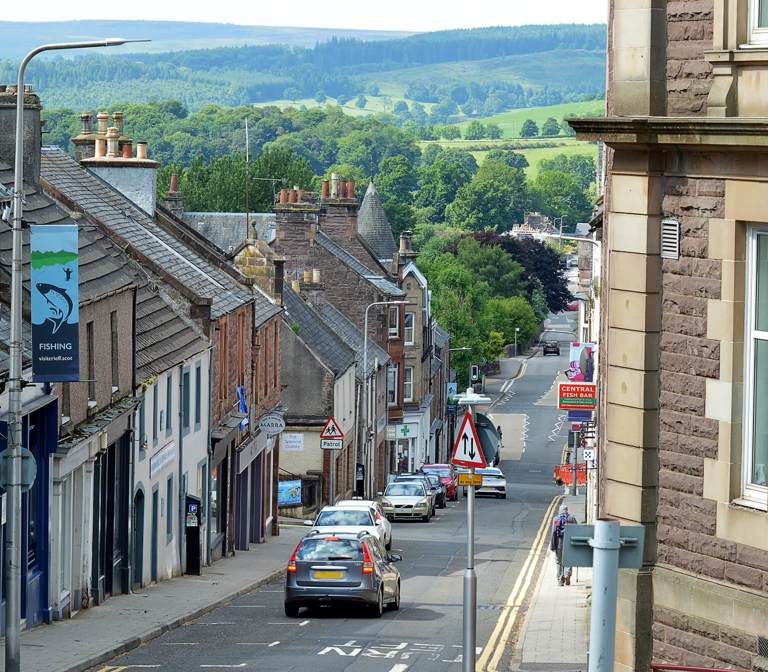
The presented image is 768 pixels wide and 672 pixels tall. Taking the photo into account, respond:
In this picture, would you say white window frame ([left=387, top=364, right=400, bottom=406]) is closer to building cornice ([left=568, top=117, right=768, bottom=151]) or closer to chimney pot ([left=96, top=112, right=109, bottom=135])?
chimney pot ([left=96, top=112, right=109, bottom=135])

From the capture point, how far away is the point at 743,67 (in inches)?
515

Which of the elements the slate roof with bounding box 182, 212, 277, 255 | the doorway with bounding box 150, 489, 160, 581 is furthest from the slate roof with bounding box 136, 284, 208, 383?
the slate roof with bounding box 182, 212, 277, 255

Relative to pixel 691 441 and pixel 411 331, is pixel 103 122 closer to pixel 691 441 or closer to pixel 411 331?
pixel 691 441

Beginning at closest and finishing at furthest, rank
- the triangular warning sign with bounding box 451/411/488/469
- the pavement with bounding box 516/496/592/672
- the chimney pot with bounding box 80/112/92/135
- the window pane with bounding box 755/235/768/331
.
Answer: the window pane with bounding box 755/235/768/331 → the triangular warning sign with bounding box 451/411/488/469 → the pavement with bounding box 516/496/592/672 → the chimney pot with bounding box 80/112/92/135

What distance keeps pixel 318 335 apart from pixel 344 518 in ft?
81.4

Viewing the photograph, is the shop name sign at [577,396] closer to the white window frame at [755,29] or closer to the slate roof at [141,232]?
the slate roof at [141,232]

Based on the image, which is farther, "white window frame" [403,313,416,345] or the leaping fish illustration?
"white window frame" [403,313,416,345]

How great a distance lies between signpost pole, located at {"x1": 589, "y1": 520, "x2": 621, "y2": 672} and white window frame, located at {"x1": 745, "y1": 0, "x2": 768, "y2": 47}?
5.38 m

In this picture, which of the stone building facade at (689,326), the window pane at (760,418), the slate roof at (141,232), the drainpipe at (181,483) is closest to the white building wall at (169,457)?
the drainpipe at (181,483)

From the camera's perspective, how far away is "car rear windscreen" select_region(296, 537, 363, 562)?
2830cm

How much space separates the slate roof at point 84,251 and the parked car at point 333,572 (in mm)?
5733

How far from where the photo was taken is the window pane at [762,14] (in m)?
13.1

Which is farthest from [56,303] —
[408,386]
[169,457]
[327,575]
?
[408,386]

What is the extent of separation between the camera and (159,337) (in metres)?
35.4
